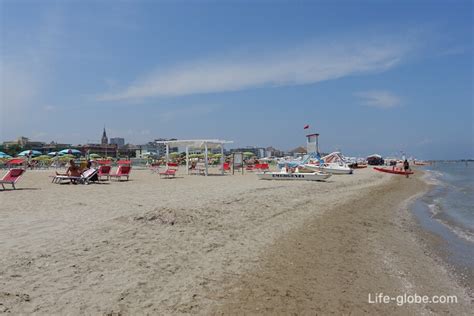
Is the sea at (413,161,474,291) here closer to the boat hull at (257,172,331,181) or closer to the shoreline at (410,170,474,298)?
the shoreline at (410,170,474,298)

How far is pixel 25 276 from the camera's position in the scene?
13.1ft

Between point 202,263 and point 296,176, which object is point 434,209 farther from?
point 202,263

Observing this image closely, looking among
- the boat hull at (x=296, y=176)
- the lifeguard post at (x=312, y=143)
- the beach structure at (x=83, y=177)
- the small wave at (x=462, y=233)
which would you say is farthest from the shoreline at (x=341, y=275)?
the lifeguard post at (x=312, y=143)

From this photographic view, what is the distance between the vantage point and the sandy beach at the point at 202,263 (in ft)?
12.3

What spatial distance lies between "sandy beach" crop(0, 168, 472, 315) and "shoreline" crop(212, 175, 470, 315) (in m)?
0.02

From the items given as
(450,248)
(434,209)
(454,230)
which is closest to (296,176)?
(434,209)

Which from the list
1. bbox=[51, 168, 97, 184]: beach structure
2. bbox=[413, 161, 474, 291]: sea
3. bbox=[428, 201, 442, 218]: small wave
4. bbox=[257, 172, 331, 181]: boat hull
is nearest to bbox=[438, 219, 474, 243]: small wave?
bbox=[413, 161, 474, 291]: sea

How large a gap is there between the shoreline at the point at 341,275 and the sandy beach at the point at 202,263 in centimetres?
2

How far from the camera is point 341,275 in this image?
16.6ft

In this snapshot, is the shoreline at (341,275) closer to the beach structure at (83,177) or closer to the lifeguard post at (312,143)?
the beach structure at (83,177)

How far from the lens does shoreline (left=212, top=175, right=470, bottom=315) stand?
13.2ft

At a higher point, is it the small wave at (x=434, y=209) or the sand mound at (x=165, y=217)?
the sand mound at (x=165, y=217)

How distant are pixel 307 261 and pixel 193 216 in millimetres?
2731

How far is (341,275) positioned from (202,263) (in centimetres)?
189
